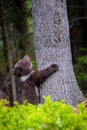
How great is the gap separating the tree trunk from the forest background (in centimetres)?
631

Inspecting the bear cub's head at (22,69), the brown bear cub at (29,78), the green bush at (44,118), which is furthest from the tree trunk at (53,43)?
the green bush at (44,118)

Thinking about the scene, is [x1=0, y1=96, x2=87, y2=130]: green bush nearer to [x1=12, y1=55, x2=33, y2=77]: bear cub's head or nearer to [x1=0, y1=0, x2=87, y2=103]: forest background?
[x1=12, y1=55, x2=33, y2=77]: bear cub's head

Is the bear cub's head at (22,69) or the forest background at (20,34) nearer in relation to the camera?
the bear cub's head at (22,69)

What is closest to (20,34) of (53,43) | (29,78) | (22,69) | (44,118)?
(22,69)

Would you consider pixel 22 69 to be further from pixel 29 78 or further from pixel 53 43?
pixel 53 43

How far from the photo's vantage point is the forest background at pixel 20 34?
16484mm

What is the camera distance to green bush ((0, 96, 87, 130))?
464cm

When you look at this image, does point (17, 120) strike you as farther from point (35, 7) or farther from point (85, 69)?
point (85, 69)

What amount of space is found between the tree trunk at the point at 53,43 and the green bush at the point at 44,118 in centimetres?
394

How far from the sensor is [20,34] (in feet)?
58.5

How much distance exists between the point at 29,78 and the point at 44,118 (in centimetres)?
575

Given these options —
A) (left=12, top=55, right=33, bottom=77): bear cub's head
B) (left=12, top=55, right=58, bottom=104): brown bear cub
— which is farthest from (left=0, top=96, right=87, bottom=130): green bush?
(left=12, top=55, right=33, bottom=77): bear cub's head

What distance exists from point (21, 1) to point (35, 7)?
883 centimetres

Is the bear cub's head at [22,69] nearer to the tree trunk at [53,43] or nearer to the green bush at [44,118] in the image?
the tree trunk at [53,43]
